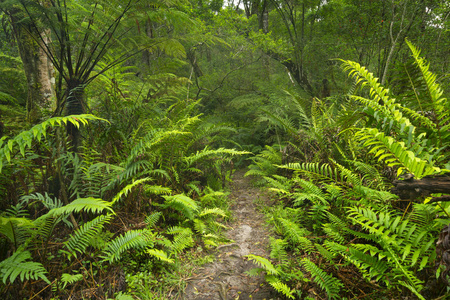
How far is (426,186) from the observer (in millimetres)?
1354

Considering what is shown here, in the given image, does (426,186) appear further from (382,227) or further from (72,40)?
(72,40)

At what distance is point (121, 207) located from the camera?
269 cm

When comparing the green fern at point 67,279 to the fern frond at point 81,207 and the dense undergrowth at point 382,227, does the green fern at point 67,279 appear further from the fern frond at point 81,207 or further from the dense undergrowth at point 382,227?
the dense undergrowth at point 382,227

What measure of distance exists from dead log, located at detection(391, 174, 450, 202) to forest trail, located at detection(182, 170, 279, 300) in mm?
1435

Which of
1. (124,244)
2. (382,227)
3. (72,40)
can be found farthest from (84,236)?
(382,227)

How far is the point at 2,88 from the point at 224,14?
6.55 m

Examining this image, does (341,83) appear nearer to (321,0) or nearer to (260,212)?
(321,0)

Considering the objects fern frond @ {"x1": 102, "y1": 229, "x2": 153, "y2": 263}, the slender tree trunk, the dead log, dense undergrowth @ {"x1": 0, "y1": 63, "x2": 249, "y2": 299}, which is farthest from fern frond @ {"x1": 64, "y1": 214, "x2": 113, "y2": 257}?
the slender tree trunk

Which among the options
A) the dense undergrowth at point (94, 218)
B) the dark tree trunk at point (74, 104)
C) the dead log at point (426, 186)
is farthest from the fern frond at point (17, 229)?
the dead log at point (426, 186)

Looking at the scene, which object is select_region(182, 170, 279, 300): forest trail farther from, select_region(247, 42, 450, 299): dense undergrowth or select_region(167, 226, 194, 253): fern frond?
select_region(167, 226, 194, 253): fern frond

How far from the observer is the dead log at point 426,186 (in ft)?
4.24

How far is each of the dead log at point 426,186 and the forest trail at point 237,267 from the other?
1.43 meters

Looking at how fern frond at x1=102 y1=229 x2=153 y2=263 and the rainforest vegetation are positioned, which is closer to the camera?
the rainforest vegetation

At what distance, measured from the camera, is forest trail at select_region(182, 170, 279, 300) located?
85.0 inches
